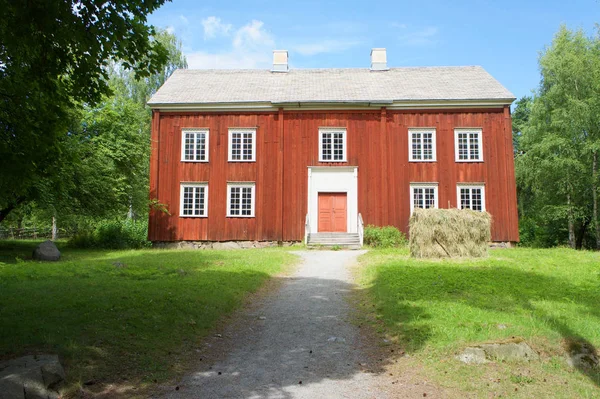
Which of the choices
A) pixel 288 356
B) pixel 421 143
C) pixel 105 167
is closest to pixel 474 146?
pixel 421 143

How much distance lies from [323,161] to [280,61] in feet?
27.2

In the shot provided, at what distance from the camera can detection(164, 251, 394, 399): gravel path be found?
5.41 meters

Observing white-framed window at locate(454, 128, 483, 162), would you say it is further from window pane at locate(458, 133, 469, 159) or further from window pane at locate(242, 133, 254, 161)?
window pane at locate(242, 133, 254, 161)

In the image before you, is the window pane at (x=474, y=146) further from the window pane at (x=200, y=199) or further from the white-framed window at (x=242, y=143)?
the window pane at (x=200, y=199)

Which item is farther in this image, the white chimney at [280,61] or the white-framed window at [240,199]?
the white chimney at [280,61]

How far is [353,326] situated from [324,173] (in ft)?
55.1

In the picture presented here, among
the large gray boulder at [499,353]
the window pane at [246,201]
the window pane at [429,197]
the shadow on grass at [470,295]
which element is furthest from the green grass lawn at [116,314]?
the window pane at [429,197]

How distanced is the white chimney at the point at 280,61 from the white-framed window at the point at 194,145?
688cm

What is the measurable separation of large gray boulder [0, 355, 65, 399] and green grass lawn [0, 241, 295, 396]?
22 cm

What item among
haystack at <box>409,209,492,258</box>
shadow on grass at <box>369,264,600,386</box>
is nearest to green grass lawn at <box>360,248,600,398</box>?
shadow on grass at <box>369,264,600,386</box>

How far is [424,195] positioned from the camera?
24297mm

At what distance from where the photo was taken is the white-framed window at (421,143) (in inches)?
966

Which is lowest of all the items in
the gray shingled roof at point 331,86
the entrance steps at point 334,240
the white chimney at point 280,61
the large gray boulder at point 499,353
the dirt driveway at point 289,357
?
the dirt driveway at point 289,357

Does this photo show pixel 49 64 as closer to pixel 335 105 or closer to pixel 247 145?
pixel 247 145
